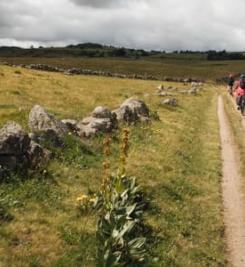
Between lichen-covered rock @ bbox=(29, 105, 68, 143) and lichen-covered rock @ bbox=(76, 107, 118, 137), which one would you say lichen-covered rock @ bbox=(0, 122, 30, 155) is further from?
lichen-covered rock @ bbox=(76, 107, 118, 137)

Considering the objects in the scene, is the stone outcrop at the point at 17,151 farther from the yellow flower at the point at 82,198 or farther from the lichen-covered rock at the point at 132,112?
the lichen-covered rock at the point at 132,112

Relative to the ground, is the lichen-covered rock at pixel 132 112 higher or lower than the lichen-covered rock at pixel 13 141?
lower

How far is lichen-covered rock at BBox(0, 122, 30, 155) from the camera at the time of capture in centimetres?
1562

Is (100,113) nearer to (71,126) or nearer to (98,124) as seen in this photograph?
(98,124)

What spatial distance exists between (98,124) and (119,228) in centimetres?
1181

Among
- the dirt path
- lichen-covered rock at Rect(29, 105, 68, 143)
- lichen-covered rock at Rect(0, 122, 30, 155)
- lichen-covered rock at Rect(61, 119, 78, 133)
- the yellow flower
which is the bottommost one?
the dirt path

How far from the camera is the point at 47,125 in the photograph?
19859 millimetres

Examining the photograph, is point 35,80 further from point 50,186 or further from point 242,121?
point 50,186

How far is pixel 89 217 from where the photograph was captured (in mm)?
14320

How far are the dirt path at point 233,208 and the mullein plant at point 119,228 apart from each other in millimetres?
2501

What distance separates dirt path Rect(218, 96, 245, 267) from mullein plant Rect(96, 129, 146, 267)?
2501 mm

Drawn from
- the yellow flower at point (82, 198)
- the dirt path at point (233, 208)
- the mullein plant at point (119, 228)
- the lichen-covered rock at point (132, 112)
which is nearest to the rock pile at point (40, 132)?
the lichen-covered rock at point (132, 112)

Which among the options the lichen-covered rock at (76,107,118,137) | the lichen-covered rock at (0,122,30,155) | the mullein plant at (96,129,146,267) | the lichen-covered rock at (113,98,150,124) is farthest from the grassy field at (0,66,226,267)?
the lichen-covered rock at (113,98,150,124)

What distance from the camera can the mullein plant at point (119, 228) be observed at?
38.3ft
